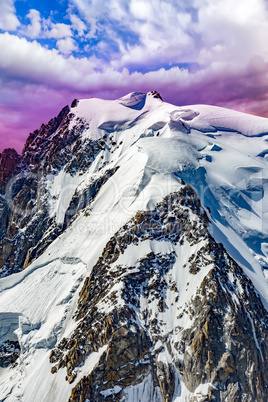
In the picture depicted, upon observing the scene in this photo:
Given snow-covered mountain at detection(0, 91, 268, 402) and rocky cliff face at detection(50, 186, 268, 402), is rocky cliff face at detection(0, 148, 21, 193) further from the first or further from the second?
rocky cliff face at detection(50, 186, 268, 402)

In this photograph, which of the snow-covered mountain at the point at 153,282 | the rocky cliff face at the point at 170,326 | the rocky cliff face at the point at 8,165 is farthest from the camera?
the rocky cliff face at the point at 8,165

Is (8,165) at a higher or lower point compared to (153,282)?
higher

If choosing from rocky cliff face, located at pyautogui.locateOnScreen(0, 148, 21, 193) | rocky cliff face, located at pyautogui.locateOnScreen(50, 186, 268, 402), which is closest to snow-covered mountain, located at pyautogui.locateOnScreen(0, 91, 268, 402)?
rocky cliff face, located at pyautogui.locateOnScreen(50, 186, 268, 402)

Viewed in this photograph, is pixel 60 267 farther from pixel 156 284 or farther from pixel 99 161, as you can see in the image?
pixel 99 161

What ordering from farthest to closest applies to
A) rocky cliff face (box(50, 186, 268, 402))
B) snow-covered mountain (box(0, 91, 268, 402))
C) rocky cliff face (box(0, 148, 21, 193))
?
1. rocky cliff face (box(0, 148, 21, 193))
2. snow-covered mountain (box(0, 91, 268, 402))
3. rocky cliff face (box(50, 186, 268, 402))

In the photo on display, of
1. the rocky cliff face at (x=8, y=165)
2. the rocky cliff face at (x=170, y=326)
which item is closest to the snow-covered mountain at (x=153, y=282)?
the rocky cliff face at (x=170, y=326)

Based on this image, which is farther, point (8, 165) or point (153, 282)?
point (8, 165)

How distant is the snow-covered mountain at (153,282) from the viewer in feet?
199

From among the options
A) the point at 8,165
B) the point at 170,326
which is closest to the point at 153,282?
the point at 170,326

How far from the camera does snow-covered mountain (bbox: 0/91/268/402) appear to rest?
199ft

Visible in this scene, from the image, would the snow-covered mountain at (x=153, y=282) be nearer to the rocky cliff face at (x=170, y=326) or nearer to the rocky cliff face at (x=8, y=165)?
the rocky cliff face at (x=170, y=326)

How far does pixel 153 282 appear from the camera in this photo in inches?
2813

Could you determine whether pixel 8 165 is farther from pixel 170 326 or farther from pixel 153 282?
pixel 170 326

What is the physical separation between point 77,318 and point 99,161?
69862 millimetres
